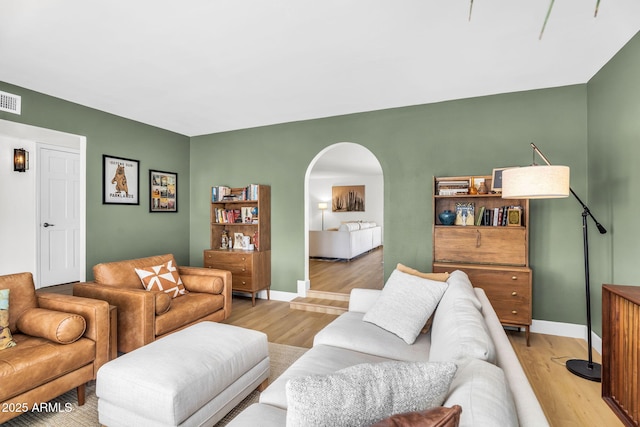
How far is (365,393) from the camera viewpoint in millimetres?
855

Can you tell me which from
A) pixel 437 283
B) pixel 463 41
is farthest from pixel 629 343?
pixel 463 41

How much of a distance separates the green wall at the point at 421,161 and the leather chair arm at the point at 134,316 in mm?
2164

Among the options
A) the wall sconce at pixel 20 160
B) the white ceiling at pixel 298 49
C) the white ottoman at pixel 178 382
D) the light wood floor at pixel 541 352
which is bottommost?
the light wood floor at pixel 541 352

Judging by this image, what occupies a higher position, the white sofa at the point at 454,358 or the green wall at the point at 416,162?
the green wall at the point at 416,162

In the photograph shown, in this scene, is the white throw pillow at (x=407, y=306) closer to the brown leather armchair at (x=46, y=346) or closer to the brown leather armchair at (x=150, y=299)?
the brown leather armchair at (x=150, y=299)

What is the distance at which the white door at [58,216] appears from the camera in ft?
14.4

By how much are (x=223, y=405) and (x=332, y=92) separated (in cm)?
291

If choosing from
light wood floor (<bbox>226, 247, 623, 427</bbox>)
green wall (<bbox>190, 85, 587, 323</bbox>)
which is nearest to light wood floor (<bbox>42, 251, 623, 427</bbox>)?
light wood floor (<bbox>226, 247, 623, 427</bbox>)

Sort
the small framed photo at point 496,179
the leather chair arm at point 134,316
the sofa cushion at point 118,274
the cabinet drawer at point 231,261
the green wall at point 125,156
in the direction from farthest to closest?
the cabinet drawer at point 231,261
the green wall at point 125,156
the small framed photo at point 496,179
the sofa cushion at point 118,274
the leather chair arm at point 134,316

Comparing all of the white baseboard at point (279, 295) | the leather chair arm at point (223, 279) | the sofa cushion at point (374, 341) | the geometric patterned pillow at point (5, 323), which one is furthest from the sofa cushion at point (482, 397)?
the white baseboard at point (279, 295)

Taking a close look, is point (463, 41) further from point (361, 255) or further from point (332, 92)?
point (361, 255)

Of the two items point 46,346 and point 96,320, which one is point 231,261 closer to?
point 96,320

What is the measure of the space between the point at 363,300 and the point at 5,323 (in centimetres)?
240

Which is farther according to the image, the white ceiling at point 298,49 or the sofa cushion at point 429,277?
the sofa cushion at point 429,277
